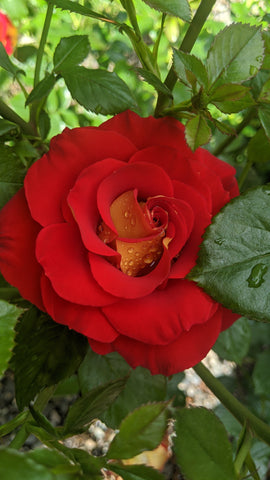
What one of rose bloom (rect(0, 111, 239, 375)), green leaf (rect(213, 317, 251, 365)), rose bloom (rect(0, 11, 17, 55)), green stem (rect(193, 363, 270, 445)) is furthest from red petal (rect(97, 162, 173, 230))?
rose bloom (rect(0, 11, 17, 55))

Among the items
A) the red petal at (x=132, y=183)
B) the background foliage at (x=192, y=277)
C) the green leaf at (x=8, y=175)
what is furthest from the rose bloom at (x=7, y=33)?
the red petal at (x=132, y=183)

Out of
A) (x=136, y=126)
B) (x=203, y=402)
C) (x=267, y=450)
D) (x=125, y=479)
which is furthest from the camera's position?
(x=203, y=402)

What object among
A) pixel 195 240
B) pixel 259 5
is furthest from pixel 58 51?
pixel 259 5

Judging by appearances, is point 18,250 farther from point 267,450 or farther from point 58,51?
point 267,450

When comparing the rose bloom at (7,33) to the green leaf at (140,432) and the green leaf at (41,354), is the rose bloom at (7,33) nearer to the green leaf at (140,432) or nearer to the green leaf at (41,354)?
the green leaf at (41,354)

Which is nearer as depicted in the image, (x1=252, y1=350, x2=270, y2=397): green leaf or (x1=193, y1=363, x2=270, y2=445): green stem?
(x1=193, y1=363, x2=270, y2=445): green stem

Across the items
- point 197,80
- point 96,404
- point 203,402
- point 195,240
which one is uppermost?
point 197,80

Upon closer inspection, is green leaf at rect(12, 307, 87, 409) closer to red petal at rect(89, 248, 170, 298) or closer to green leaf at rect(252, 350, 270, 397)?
red petal at rect(89, 248, 170, 298)
